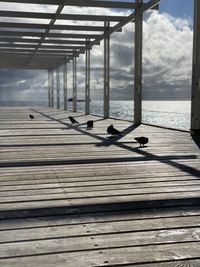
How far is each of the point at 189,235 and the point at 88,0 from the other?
10667 millimetres

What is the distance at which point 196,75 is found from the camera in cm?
878

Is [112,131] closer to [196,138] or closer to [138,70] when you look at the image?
[196,138]

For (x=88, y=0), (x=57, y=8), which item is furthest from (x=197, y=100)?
(x=57, y=8)

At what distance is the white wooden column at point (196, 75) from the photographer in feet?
28.7

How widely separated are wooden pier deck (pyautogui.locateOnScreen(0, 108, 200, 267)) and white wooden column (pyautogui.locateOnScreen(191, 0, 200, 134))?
3389 millimetres

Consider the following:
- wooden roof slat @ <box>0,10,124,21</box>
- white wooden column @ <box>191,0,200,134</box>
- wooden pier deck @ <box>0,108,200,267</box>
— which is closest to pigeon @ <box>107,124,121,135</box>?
white wooden column @ <box>191,0,200,134</box>

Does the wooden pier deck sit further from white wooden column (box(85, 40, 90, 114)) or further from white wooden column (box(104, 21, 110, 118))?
white wooden column (box(85, 40, 90, 114))

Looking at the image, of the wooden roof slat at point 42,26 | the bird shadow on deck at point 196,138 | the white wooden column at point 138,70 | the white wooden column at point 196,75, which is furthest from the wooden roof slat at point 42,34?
the bird shadow on deck at point 196,138

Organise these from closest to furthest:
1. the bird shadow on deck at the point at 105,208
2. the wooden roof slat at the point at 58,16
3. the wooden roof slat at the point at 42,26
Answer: the bird shadow on deck at the point at 105,208
the wooden roof slat at the point at 58,16
the wooden roof slat at the point at 42,26

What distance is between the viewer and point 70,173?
4422 mm

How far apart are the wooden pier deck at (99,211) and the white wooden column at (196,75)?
3.39 meters

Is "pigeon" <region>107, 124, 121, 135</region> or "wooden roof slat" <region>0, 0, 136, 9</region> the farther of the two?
"wooden roof slat" <region>0, 0, 136, 9</region>

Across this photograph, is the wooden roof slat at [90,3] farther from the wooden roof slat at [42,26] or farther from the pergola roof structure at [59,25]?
the wooden roof slat at [42,26]

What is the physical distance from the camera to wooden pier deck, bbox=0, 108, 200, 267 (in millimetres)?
2158
